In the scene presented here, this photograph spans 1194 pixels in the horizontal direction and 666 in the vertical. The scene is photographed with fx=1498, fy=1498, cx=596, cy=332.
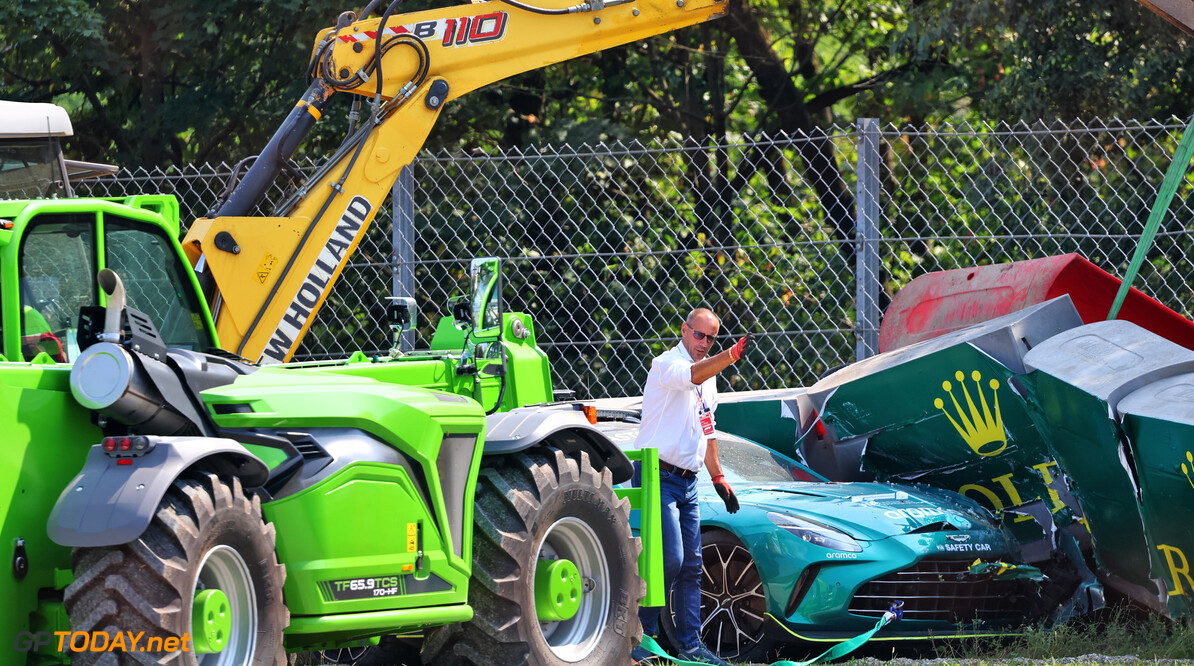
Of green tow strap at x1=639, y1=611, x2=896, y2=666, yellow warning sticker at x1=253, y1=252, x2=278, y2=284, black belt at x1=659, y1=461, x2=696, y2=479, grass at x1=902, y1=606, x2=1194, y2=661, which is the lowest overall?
grass at x1=902, y1=606, x2=1194, y2=661

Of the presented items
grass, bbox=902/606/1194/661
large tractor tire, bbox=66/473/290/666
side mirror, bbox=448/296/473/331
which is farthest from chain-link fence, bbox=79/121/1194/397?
A: large tractor tire, bbox=66/473/290/666

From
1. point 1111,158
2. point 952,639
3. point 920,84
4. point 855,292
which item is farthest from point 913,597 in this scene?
point 920,84

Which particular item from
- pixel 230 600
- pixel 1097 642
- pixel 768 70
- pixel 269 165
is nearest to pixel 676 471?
pixel 1097 642

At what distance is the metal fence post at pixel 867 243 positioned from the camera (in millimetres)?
9438

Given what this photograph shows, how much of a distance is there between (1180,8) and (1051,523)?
2.80 m

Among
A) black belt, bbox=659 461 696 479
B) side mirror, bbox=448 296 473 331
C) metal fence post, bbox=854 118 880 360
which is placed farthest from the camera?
metal fence post, bbox=854 118 880 360

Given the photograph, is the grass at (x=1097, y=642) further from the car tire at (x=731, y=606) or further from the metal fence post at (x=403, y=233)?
the metal fence post at (x=403, y=233)

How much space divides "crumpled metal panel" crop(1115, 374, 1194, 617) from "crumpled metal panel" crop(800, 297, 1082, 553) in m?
0.82

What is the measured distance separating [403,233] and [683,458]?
10.7 ft

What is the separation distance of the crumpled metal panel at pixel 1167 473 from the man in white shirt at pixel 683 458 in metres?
1.87

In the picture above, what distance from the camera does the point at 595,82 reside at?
16.0m

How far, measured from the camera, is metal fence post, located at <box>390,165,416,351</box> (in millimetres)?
9586

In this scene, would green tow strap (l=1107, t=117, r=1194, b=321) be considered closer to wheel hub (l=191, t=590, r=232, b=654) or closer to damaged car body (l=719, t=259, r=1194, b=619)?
damaged car body (l=719, t=259, r=1194, b=619)

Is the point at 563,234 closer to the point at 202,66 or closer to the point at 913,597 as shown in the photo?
the point at 913,597
